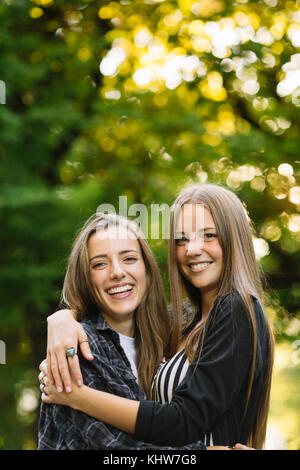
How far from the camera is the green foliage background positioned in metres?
7.06

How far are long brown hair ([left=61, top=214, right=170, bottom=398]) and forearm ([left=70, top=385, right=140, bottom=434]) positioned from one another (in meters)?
0.38

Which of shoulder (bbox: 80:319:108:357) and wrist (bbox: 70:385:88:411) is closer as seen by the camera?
wrist (bbox: 70:385:88:411)

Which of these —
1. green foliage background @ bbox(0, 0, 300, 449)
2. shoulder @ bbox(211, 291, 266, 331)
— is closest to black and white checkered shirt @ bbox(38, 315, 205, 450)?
shoulder @ bbox(211, 291, 266, 331)

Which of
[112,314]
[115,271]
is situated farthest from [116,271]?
[112,314]

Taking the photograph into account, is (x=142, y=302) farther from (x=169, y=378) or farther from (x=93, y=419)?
(x=93, y=419)

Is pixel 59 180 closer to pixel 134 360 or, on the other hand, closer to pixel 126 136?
pixel 126 136

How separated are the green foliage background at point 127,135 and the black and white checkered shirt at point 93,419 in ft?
12.7

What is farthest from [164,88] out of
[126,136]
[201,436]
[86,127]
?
[201,436]

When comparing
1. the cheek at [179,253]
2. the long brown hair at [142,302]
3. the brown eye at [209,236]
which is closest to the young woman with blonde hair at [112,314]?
the long brown hair at [142,302]

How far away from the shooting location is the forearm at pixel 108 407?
2.32 m

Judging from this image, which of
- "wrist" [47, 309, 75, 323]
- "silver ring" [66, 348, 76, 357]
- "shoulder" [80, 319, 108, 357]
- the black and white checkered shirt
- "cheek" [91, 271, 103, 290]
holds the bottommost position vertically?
the black and white checkered shirt

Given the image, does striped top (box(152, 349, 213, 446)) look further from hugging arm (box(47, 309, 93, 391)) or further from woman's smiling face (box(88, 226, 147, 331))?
hugging arm (box(47, 309, 93, 391))

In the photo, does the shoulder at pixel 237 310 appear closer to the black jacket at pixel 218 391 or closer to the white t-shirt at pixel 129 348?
the black jacket at pixel 218 391

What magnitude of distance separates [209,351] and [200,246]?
0.49 m
